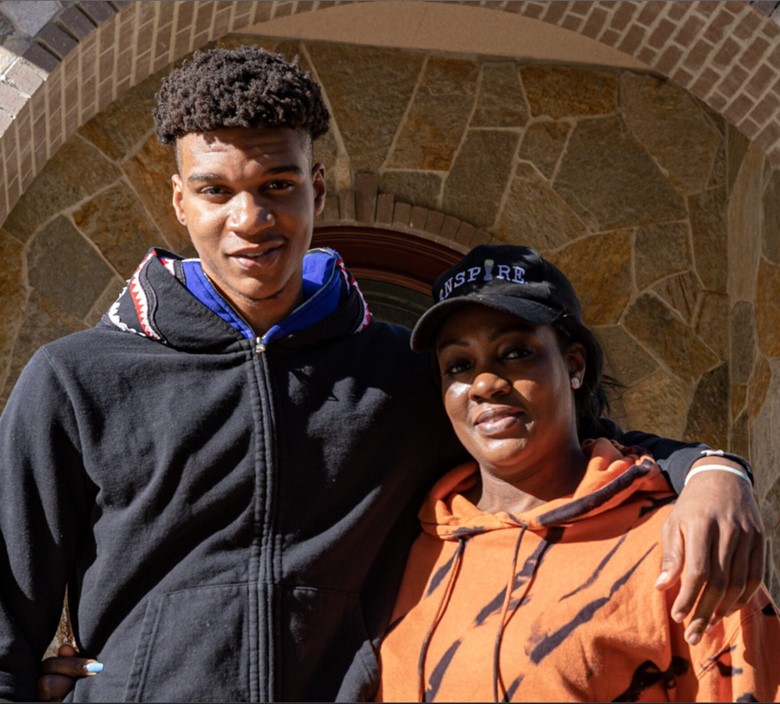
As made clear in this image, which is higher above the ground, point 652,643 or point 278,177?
point 278,177

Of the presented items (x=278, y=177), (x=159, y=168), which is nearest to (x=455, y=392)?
(x=278, y=177)

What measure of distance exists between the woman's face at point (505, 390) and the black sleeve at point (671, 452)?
0.64ft

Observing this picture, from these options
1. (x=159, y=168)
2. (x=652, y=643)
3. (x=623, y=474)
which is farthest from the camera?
(x=159, y=168)

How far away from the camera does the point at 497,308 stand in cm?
290

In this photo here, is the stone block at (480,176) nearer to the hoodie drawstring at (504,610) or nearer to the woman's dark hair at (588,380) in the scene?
the woman's dark hair at (588,380)

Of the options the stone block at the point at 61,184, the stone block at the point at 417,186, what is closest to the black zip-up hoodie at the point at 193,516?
the stone block at the point at 61,184

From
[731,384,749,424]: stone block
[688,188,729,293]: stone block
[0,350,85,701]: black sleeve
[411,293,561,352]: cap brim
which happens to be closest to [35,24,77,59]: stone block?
[0,350,85,701]: black sleeve

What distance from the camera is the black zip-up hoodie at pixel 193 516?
2811mm

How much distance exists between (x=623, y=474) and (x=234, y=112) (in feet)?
3.47

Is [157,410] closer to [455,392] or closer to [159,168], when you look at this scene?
[455,392]

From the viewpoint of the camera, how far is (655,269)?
249 inches

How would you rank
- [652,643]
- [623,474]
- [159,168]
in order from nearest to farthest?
[652,643] < [623,474] < [159,168]

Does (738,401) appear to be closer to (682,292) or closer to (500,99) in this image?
(682,292)

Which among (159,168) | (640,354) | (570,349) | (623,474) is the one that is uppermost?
(159,168)
